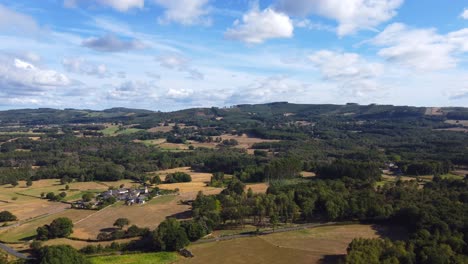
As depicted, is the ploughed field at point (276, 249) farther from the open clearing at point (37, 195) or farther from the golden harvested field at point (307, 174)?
the golden harvested field at point (307, 174)

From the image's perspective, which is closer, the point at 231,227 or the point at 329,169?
the point at 231,227

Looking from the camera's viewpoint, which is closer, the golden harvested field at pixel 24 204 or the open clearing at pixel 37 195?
the golden harvested field at pixel 24 204

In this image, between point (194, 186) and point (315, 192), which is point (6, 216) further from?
point (315, 192)

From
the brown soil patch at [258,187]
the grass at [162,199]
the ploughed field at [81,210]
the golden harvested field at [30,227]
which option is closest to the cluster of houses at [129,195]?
the grass at [162,199]

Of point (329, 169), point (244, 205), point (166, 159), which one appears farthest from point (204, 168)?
point (244, 205)

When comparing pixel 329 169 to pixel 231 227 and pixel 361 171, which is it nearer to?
pixel 361 171

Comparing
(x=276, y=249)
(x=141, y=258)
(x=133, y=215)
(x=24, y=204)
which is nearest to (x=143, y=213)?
(x=133, y=215)
